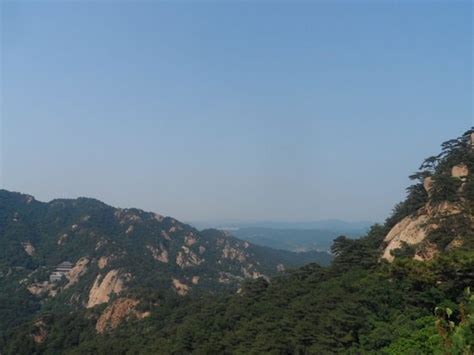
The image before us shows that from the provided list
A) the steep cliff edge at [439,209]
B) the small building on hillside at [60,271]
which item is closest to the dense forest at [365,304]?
the steep cliff edge at [439,209]

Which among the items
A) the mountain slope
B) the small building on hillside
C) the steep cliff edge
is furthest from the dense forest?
the small building on hillside

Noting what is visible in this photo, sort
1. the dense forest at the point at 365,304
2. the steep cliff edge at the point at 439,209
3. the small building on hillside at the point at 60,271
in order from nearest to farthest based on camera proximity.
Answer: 1. the dense forest at the point at 365,304
2. the steep cliff edge at the point at 439,209
3. the small building on hillside at the point at 60,271

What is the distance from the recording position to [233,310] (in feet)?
133

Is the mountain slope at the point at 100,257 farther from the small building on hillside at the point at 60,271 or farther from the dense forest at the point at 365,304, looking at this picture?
the dense forest at the point at 365,304

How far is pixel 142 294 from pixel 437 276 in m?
45.9

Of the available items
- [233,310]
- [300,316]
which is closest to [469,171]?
[300,316]

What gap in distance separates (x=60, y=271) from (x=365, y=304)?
9563 cm

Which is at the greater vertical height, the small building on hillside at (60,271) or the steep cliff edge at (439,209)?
the steep cliff edge at (439,209)

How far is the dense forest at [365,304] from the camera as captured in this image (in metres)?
21.3

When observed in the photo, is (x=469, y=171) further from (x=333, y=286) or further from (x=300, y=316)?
(x=300, y=316)

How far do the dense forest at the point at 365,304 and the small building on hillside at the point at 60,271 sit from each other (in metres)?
50.3

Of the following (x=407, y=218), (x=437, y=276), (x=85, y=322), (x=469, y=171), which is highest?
(x=469, y=171)

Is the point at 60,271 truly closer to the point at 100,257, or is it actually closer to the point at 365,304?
the point at 100,257

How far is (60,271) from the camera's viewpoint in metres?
107
